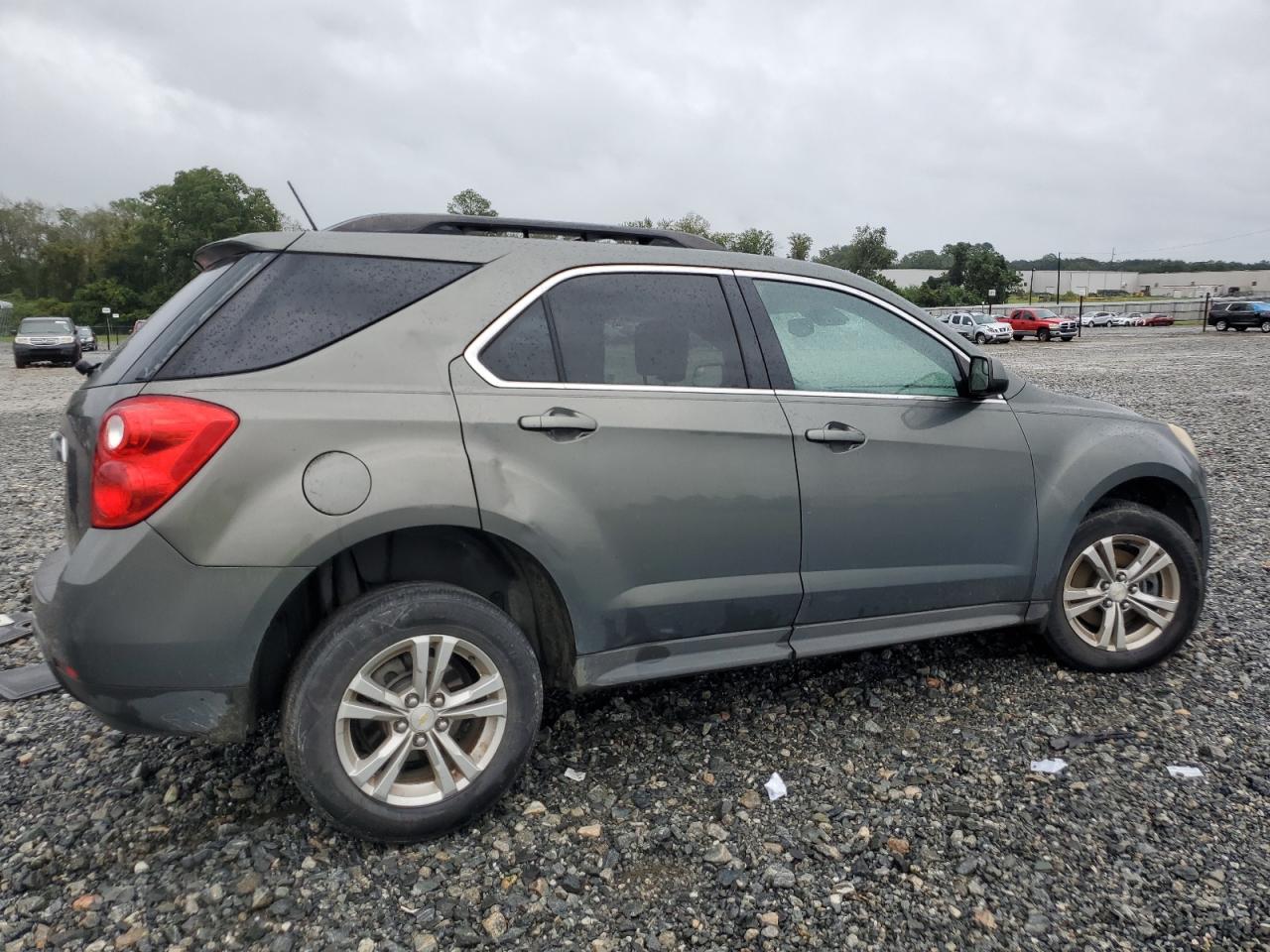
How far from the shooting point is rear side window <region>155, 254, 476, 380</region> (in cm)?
247

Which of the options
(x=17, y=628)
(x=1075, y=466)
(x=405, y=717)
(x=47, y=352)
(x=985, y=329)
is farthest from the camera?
(x=985, y=329)

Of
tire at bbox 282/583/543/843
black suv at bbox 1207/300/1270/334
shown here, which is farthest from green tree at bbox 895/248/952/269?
tire at bbox 282/583/543/843

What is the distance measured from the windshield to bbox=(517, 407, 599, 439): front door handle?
3139 centimetres

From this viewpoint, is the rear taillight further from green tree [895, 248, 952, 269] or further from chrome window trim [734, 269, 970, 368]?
green tree [895, 248, 952, 269]

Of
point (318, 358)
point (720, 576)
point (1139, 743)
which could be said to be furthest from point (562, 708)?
point (1139, 743)

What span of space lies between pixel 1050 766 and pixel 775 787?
3.13 ft

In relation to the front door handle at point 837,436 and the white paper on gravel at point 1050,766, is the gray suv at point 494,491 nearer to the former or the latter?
the front door handle at point 837,436

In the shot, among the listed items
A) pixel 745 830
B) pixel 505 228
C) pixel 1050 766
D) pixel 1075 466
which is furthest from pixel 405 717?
pixel 1075 466

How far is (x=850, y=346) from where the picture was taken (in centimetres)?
332

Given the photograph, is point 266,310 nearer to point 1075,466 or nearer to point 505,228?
point 505,228

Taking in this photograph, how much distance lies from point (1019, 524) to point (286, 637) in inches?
104

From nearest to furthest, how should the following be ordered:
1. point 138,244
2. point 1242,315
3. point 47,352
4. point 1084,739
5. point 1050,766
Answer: point 1050,766 < point 1084,739 < point 47,352 < point 1242,315 < point 138,244

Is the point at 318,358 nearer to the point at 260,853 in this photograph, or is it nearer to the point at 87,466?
the point at 87,466

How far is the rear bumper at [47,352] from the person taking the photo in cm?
2770
